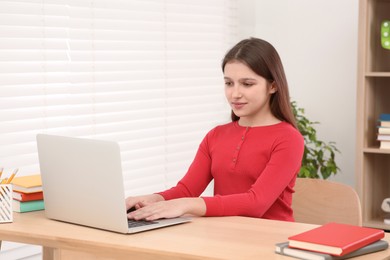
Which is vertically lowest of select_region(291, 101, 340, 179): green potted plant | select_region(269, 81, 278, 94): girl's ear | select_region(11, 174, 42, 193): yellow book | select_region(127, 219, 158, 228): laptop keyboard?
select_region(291, 101, 340, 179): green potted plant

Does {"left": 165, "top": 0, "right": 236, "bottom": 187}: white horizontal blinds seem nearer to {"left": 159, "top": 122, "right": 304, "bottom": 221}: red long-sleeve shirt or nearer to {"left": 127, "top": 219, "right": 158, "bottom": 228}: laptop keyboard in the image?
{"left": 159, "top": 122, "right": 304, "bottom": 221}: red long-sleeve shirt

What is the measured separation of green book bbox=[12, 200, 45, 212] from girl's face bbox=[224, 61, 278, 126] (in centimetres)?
70

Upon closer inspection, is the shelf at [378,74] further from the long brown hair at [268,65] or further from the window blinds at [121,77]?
the long brown hair at [268,65]

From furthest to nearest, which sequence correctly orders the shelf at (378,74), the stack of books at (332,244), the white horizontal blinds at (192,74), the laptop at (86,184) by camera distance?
the white horizontal blinds at (192,74) → the shelf at (378,74) → the laptop at (86,184) → the stack of books at (332,244)

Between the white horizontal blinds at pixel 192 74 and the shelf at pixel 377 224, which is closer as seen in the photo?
Result: the shelf at pixel 377 224

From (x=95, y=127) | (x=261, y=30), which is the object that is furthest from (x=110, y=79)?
(x=261, y=30)

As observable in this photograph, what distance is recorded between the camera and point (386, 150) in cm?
368

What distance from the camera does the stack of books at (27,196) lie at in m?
2.31

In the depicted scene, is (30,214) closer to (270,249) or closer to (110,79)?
(270,249)

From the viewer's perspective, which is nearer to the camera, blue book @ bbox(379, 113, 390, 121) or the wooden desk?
the wooden desk

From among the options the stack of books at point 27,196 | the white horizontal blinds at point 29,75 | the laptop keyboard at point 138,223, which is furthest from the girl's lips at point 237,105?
the white horizontal blinds at point 29,75

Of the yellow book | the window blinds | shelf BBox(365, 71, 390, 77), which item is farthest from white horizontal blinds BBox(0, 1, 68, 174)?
shelf BBox(365, 71, 390, 77)

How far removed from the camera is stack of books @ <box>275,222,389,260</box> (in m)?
1.70

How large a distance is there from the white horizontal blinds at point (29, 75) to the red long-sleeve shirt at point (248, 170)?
3.01 feet
